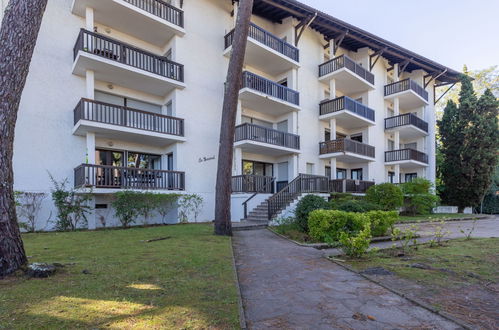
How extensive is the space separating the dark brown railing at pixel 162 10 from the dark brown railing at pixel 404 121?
2074 centimetres

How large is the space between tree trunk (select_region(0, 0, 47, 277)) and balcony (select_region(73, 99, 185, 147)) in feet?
25.4

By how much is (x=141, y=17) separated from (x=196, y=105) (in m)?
5.26

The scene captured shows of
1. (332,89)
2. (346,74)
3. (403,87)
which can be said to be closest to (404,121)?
(403,87)

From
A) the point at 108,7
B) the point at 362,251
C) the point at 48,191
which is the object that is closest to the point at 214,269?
the point at 362,251

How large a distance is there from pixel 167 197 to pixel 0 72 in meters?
9.84

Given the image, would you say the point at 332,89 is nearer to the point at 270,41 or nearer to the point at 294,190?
the point at 270,41

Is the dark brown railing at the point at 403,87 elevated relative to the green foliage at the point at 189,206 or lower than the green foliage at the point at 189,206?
elevated

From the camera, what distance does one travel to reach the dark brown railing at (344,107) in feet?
67.5

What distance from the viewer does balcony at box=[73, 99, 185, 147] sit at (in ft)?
39.8

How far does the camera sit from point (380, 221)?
9547 mm

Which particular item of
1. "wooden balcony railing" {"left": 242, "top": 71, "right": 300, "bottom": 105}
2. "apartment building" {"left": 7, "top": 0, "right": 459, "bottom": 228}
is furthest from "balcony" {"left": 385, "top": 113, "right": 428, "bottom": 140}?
"wooden balcony railing" {"left": 242, "top": 71, "right": 300, "bottom": 105}

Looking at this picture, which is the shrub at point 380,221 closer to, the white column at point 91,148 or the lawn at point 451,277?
the lawn at point 451,277

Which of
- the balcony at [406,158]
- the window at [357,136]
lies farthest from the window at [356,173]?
the balcony at [406,158]

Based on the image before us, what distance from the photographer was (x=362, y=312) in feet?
11.3
